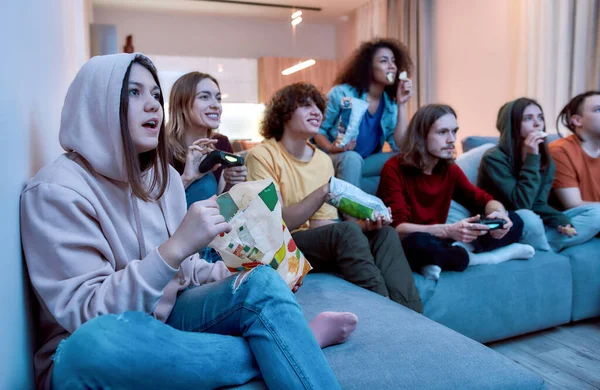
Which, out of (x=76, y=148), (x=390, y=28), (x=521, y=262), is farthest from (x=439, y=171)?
(x=390, y=28)

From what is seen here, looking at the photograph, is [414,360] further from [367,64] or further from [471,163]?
[367,64]

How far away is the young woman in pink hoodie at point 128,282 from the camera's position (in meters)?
0.87

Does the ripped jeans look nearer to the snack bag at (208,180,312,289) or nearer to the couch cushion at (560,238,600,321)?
the snack bag at (208,180,312,289)

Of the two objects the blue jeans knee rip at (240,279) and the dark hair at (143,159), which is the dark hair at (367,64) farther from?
the blue jeans knee rip at (240,279)

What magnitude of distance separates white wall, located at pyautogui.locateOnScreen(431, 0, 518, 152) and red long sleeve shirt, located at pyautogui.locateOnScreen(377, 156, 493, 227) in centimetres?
251

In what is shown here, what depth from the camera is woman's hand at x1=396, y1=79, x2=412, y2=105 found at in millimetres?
2795

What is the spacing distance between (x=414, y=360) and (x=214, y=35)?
6.34 m

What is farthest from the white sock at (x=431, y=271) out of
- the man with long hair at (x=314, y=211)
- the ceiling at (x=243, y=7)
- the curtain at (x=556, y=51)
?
the ceiling at (x=243, y=7)

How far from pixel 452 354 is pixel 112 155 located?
0.90 meters

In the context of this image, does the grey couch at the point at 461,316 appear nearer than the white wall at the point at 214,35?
Yes

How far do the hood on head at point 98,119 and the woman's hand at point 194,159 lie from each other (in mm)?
748

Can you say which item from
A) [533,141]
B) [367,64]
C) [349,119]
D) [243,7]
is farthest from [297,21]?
[533,141]

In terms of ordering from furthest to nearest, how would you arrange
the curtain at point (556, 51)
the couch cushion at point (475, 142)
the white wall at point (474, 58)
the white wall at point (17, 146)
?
the white wall at point (474, 58), the curtain at point (556, 51), the couch cushion at point (475, 142), the white wall at point (17, 146)

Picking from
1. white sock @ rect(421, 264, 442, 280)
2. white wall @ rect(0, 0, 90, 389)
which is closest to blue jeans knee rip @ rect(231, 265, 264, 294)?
white wall @ rect(0, 0, 90, 389)
